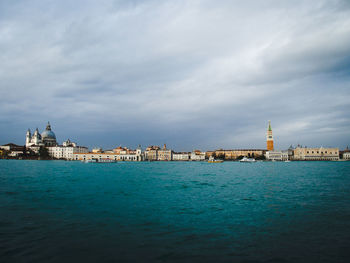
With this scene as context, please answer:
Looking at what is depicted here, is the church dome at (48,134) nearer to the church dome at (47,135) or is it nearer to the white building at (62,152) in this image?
the church dome at (47,135)

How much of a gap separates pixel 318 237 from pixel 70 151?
Answer: 13988cm

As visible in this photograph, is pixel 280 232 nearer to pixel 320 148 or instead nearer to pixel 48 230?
pixel 48 230

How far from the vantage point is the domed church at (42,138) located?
135 metres

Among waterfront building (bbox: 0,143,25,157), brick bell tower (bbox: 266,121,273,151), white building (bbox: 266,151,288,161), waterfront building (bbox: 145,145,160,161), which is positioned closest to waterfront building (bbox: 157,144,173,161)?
waterfront building (bbox: 145,145,160,161)

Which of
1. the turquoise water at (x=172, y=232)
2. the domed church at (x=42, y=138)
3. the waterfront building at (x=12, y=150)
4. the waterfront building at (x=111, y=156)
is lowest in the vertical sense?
the waterfront building at (x=111, y=156)

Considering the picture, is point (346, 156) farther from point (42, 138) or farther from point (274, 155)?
point (42, 138)

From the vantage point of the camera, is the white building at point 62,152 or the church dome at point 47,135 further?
the church dome at point 47,135

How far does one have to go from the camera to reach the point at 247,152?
502ft

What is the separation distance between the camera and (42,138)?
136875 mm

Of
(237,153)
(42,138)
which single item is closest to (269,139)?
(237,153)

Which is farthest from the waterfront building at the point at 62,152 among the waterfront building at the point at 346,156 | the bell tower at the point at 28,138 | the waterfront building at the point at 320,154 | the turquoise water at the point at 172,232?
the waterfront building at the point at 346,156

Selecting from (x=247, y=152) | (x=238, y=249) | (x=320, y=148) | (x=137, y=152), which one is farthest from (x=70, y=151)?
(x=238, y=249)

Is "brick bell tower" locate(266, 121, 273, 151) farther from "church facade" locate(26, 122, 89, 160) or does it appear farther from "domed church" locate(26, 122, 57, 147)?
"domed church" locate(26, 122, 57, 147)

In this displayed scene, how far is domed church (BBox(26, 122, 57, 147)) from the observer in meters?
135
